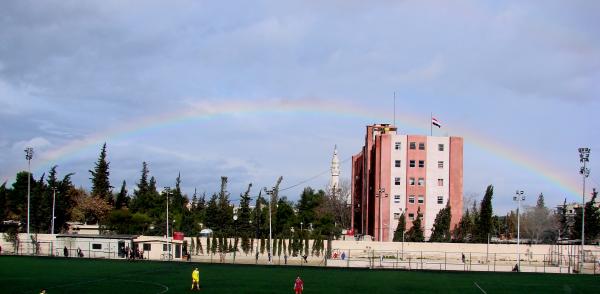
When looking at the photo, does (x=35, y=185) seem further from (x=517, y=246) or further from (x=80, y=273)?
(x=517, y=246)

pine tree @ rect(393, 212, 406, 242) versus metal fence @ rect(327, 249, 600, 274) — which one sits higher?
pine tree @ rect(393, 212, 406, 242)

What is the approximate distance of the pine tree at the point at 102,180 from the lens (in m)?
138

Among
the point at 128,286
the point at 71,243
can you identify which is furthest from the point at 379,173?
the point at 128,286

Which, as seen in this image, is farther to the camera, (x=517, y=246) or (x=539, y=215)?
(x=539, y=215)

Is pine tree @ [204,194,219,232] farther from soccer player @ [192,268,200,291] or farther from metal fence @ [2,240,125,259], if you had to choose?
soccer player @ [192,268,200,291]

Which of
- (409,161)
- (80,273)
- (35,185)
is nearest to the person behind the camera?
(80,273)

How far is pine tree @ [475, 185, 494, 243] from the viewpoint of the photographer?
347 feet

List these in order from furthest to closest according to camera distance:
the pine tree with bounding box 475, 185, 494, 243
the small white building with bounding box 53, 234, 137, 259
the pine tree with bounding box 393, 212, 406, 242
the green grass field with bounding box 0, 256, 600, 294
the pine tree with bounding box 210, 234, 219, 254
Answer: the pine tree with bounding box 393, 212, 406, 242
the pine tree with bounding box 475, 185, 494, 243
the pine tree with bounding box 210, 234, 219, 254
the small white building with bounding box 53, 234, 137, 259
the green grass field with bounding box 0, 256, 600, 294

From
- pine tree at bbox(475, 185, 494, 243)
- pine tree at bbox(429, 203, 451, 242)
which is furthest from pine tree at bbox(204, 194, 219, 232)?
pine tree at bbox(475, 185, 494, 243)

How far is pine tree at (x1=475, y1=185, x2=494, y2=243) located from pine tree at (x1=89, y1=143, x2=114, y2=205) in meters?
72.2

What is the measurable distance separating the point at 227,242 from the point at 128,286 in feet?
164

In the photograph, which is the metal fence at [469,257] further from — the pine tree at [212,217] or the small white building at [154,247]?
the pine tree at [212,217]

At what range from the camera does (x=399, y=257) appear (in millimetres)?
95688

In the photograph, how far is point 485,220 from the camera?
106000mm
